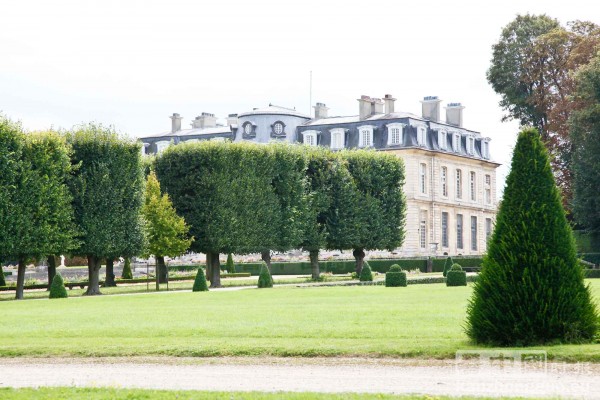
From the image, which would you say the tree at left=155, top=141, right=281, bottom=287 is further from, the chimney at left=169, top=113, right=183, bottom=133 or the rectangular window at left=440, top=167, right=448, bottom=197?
the chimney at left=169, top=113, right=183, bottom=133

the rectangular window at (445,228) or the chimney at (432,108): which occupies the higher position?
the chimney at (432,108)

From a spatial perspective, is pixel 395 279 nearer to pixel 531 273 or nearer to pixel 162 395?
pixel 531 273

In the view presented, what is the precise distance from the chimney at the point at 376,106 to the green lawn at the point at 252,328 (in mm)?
44739

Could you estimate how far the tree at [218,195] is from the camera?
41.3 m

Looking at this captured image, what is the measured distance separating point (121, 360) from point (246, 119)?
57.5m

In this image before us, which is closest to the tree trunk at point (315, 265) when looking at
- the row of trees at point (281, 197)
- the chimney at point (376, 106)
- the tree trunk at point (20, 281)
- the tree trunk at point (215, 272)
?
the row of trees at point (281, 197)

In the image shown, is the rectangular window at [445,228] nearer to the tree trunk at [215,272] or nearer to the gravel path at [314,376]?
the tree trunk at [215,272]

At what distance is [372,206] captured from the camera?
48531mm

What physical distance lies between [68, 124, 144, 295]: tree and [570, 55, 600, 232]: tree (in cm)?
1852

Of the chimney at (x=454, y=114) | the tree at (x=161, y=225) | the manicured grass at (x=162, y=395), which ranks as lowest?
the manicured grass at (x=162, y=395)

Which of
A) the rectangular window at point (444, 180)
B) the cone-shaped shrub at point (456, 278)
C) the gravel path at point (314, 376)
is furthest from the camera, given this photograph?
the rectangular window at point (444, 180)

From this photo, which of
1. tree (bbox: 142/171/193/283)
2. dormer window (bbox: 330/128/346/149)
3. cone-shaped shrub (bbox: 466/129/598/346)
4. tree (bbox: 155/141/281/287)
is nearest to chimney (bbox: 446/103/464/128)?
dormer window (bbox: 330/128/346/149)

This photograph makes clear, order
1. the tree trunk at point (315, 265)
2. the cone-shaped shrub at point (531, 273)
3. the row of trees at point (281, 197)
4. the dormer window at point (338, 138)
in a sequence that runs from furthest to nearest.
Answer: the dormer window at point (338, 138) < the tree trunk at point (315, 265) < the row of trees at point (281, 197) < the cone-shaped shrub at point (531, 273)

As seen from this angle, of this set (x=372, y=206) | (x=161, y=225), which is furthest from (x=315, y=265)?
(x=161, y=225)
